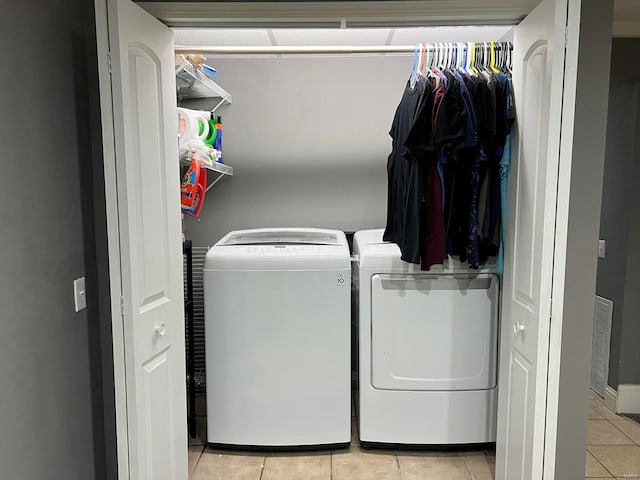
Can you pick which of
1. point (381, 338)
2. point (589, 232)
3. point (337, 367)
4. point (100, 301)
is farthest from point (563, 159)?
point (100, 301)

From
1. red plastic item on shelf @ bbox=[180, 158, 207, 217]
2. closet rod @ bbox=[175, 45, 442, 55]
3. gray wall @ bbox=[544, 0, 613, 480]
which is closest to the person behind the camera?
gray wall @ bbox=[544, 0, 613, 480]

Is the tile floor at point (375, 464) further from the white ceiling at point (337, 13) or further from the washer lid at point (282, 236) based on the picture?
the white ceiling at point (337, 13)

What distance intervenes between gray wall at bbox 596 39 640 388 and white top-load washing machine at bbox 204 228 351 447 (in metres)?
1.72

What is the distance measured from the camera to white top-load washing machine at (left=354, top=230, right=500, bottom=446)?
7.23 ft

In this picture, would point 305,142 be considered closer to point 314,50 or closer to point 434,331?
point 314,50

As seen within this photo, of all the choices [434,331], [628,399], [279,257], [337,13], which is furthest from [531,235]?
[628,399]

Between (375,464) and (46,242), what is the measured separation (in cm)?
185

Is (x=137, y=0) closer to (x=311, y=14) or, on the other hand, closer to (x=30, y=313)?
(x=311, y=14)

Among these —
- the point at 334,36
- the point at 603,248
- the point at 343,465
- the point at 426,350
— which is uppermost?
the point at 334,36

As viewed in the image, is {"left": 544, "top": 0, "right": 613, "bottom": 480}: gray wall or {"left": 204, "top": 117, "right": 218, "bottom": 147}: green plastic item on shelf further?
{"left": 204, "top": 117, "right": 218, "bottom": 147}: green plastic item on shelf

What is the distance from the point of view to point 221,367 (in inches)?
90.2

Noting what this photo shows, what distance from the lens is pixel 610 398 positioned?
109 inches

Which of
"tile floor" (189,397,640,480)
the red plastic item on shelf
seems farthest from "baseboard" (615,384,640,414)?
the red plastic item on shelf

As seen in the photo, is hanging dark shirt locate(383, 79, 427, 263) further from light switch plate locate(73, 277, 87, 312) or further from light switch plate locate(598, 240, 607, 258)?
light switch plate locate(598, 240, 607, 258)
